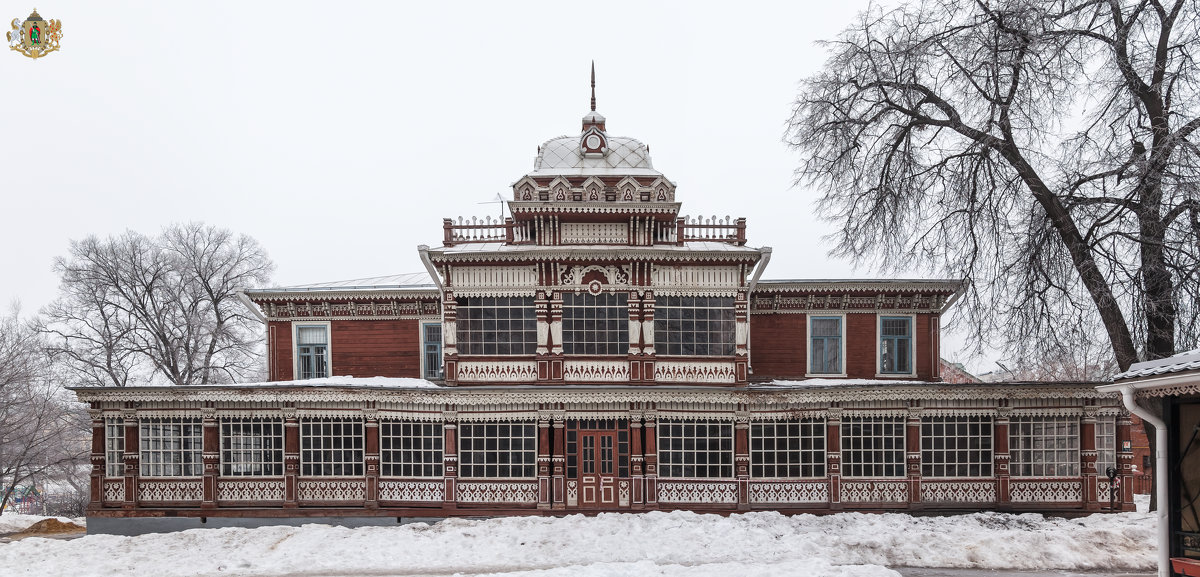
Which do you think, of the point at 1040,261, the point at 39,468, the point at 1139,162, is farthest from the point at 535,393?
the point at 39,468

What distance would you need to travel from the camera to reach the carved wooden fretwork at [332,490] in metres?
21.4

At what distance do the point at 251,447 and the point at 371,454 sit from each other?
129 inches

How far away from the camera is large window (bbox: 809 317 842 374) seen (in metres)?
24.3

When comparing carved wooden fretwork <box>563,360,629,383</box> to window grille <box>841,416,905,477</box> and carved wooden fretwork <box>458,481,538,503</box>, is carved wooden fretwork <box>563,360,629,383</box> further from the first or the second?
window grille <box>841,416,905,477</box>

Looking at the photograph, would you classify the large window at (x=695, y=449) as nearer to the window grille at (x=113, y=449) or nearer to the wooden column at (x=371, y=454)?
the wooden column at (x=371, y=454)

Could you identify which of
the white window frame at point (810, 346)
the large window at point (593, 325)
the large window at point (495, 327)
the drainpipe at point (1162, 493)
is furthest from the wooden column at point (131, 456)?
the drainpipe at point (1162, 493)

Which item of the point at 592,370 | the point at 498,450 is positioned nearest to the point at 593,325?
the point at 592,370

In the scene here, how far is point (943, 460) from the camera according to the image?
2141 cm

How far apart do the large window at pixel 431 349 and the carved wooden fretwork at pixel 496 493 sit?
14.8ft

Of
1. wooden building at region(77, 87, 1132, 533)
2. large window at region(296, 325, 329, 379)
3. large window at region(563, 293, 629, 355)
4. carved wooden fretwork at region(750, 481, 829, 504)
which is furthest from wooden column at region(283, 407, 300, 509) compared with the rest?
carved wooden fretwork at region(750, 481, 829, 504)

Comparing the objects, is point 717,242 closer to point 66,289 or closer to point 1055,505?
point 1055,505

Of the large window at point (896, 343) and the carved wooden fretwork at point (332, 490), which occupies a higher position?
the large window at point (896, 343)

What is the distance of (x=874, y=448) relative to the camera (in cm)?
2148

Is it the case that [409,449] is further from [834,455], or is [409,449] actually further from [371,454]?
[834,455]
